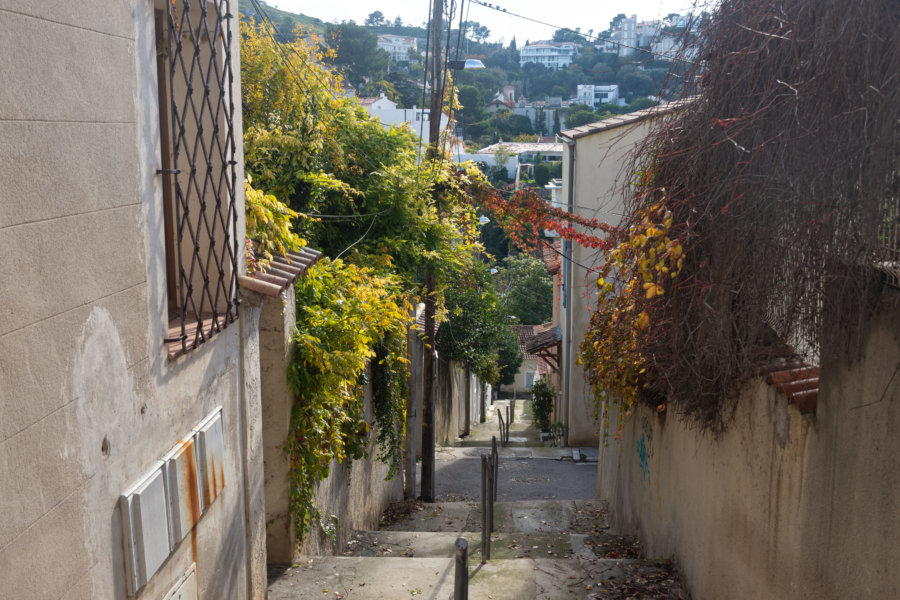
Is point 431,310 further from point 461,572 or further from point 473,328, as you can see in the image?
point 461,572

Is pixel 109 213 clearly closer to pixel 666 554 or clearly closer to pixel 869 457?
pixel 869 457

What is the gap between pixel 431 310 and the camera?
504 inches

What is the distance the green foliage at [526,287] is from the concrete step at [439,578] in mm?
31028

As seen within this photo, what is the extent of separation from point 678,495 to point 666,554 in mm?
708

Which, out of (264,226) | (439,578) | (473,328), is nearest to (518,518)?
(439,578)

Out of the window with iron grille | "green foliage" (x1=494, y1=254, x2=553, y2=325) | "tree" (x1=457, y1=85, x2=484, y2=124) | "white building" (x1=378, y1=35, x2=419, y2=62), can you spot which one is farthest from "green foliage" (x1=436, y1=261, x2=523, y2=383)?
"white building" (x1=378, y1=35, x2=419, y2=62)

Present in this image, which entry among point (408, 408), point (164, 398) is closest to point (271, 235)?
point (164, 398)

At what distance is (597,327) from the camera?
25.6 feet

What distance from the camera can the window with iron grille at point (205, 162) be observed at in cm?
449

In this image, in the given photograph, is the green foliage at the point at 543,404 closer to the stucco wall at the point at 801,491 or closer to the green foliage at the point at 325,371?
the green foliage at the point at 325,371

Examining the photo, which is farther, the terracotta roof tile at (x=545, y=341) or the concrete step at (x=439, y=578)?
the terracotta roof tile at (x=545, y=341)

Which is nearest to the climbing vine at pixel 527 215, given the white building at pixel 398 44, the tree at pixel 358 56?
the tree at pixel 358 56

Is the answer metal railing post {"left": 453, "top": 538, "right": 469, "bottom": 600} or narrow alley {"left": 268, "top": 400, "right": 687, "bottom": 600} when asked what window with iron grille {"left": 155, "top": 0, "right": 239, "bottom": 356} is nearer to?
metal railing post {"left": 453, "top": 538, "right": 469, "bottom": 600}

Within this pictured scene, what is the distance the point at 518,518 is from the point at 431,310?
3874 millimetres
